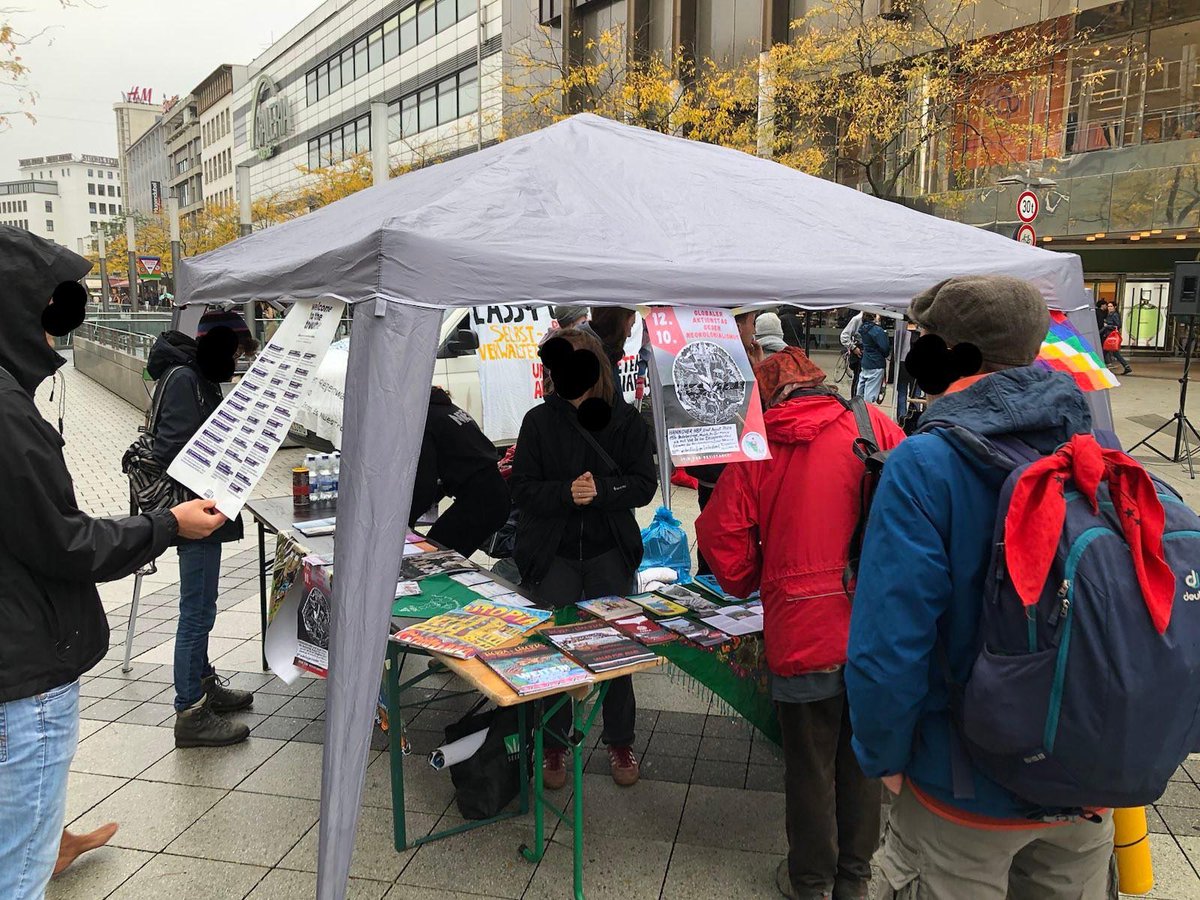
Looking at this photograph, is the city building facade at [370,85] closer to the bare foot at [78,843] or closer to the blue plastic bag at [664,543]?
the blue plastic bag at [664,543]

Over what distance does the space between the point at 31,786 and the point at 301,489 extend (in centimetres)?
269

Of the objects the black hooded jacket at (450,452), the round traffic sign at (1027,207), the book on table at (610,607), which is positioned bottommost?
the book on table at (610,607)

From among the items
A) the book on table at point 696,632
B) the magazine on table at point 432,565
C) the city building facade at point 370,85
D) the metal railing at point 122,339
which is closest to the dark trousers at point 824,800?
the book on table at point 696,632

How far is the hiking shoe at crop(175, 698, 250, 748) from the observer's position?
3.83m

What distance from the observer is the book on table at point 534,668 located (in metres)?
2.62

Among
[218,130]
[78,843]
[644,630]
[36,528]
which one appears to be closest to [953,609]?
[644,630]

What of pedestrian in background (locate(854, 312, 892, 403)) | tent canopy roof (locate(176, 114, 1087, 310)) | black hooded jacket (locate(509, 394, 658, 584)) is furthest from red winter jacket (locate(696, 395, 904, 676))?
pedestrian in background (locate(854, 312, 892, 403))

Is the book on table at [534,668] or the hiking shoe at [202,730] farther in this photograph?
the hiking shoe at [202,730]

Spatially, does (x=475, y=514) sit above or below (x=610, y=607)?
above

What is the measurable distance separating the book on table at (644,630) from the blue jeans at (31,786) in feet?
5.81

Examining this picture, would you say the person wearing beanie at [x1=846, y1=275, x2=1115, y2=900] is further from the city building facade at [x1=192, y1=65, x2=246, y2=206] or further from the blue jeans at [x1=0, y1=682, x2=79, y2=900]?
the city building facade at [x1=192, y1=65, x2=246, y2=206]

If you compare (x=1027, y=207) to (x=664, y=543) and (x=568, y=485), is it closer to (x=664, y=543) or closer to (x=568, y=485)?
(x=664, y=543)

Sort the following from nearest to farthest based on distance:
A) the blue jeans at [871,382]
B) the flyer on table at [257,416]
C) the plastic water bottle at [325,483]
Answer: the flyer on table at [257,416] < the plastic water bottle at [325,483] < the blue jeans at [871,382]

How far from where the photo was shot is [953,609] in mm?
1682
